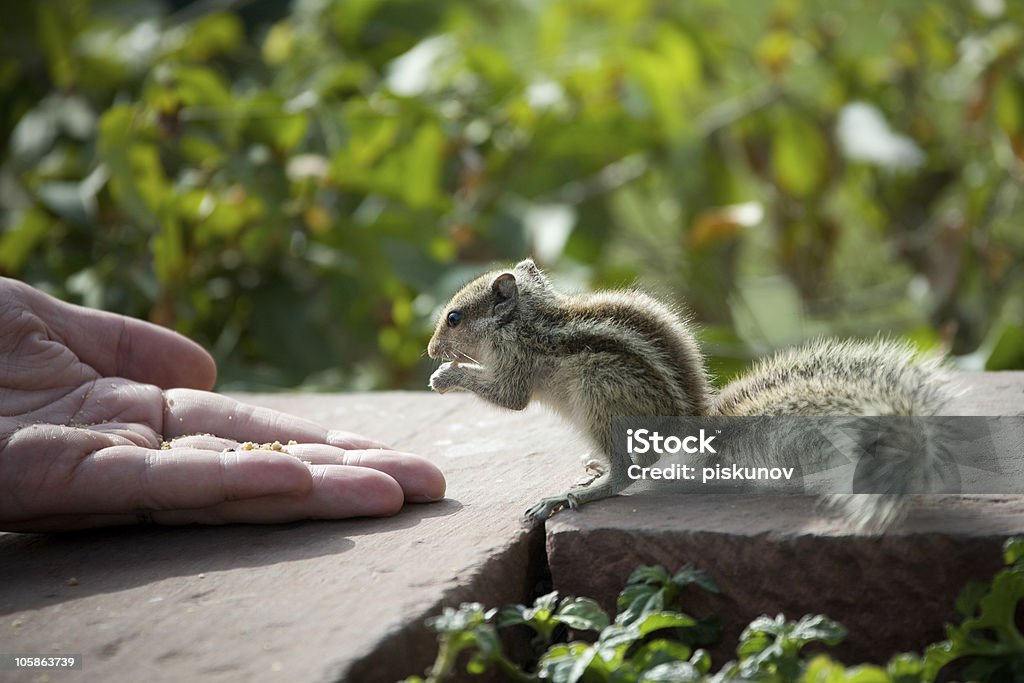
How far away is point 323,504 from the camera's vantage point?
2.39m

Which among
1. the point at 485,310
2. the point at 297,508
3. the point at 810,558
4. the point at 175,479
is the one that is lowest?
the point at 810,558

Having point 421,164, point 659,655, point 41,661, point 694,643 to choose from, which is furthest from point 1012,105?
point 41,661

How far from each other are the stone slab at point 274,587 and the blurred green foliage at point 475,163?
2.04m

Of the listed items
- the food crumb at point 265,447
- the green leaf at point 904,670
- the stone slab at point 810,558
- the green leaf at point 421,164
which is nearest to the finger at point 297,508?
the food crumb at point 265,447

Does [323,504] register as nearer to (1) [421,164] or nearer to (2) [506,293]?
(2) [506,293]

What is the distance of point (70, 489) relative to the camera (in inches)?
90.4

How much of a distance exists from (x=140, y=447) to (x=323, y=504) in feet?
1.38

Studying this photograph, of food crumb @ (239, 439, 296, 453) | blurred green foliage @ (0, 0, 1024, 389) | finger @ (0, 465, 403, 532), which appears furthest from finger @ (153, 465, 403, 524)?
blurred green foliage @ (0, 0, 1024, 389)

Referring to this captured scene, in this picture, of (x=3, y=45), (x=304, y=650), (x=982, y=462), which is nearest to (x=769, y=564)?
(x=982, y=462)

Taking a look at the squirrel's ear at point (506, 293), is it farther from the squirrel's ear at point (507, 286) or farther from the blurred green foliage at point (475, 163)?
the blurred green foliage at point (475, 163)

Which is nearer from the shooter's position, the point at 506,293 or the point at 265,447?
the point at 265,447

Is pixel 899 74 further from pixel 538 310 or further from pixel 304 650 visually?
pixel 304 650

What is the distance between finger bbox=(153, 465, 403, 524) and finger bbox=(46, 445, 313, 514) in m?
0.07

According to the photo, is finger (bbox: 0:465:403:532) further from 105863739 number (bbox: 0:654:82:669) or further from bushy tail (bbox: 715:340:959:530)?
bushy tail (bbox: 715:340:959:530)
